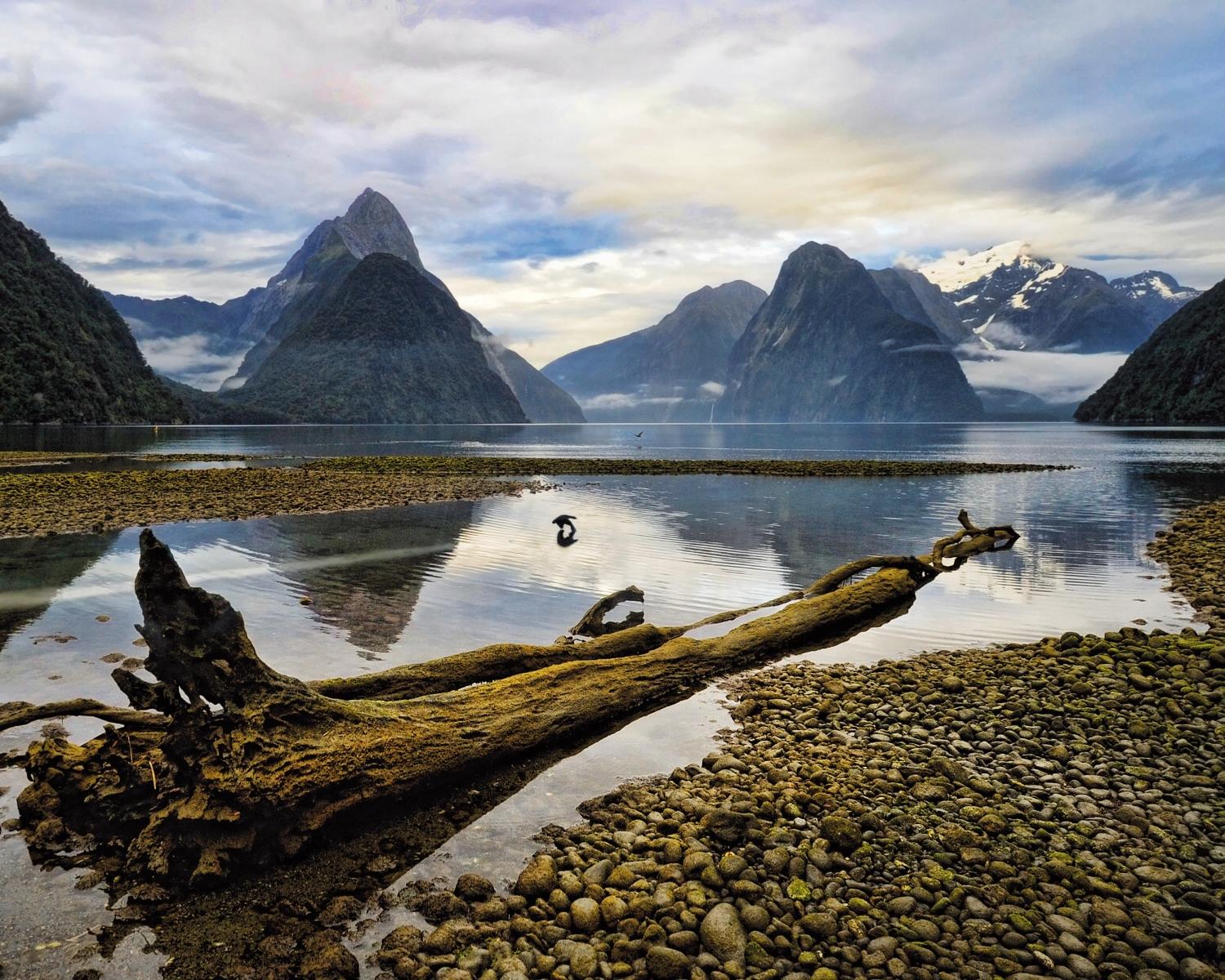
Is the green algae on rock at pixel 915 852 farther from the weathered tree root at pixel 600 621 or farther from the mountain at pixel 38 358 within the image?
the mountain at pixel 38 358

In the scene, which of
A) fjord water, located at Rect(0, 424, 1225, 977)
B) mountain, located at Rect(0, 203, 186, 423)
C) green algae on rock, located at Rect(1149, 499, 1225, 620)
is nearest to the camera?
fjord water, located at Rect(0, 424, 1225, 977)

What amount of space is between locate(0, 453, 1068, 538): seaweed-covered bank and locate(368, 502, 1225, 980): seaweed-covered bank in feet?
93.1

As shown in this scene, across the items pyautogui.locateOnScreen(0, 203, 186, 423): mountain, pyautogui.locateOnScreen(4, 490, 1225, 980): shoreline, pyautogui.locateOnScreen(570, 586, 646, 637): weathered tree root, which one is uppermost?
pyautogui.locateOnScreen(0, 203, 186, 423): mountain

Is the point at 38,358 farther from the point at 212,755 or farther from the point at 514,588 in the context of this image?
the point at 212,755

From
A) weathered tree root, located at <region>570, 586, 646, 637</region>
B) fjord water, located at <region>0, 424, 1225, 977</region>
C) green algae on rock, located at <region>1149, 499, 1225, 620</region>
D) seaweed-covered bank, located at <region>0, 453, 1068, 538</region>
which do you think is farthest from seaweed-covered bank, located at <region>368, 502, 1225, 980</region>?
seaweed-covered bank, located at <region>0, 453, 1068, 538</region>

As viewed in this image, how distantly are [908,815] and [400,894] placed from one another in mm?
4797

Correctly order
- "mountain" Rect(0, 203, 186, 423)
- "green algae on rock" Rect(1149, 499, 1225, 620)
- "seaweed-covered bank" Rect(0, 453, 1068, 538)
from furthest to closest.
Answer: "mountain" Rect(0, 203, 186, 423) → "seaweed-covered bank" Rect(0, 453, 1068, 538) → "green algae on rock" Rect(1149, 499, 1225, 620)

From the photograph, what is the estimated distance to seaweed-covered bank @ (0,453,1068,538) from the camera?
106 feet

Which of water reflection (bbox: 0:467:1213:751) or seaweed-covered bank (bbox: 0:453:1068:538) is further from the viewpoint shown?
seaweed-covered bank (bbox: 0:453:1068:538)

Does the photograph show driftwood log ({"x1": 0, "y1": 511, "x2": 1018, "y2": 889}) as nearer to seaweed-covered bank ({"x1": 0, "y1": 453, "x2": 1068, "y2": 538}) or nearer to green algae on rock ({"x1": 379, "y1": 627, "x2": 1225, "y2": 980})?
green algae on rock ({"x1": 379, "y1": 627, "x2": 1225, "y2": 980})

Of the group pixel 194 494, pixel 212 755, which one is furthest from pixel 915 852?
pixel 194 494

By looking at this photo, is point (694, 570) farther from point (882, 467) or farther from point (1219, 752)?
point (882, 467)

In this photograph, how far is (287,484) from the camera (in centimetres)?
4669

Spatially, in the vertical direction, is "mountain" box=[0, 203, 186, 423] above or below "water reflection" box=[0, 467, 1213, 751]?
above
